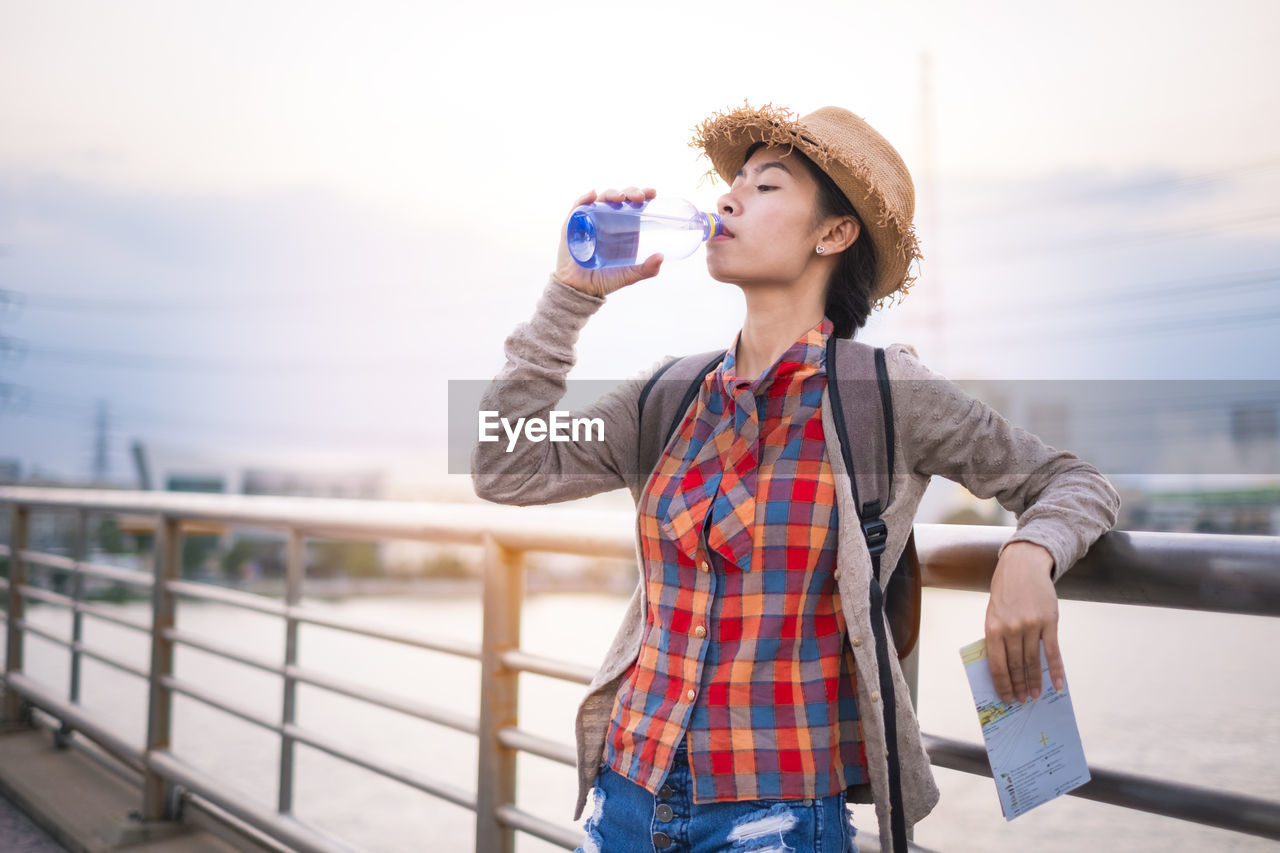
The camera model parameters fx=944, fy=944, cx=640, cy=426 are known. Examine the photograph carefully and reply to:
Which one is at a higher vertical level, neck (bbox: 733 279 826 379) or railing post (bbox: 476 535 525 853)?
neck (bbox: 733 279 826 379)

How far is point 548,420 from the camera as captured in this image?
1.32m

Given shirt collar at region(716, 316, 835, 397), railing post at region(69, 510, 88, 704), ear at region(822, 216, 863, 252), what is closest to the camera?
shirt collar at region(716, 316, 835, 397)

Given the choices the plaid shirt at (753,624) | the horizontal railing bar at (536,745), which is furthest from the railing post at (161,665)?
the plaid shirt at (753,624)

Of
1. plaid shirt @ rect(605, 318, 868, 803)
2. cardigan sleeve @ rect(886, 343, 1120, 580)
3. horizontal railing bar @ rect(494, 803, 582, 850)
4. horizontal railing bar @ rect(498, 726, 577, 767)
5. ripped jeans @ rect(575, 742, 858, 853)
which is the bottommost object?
horizontal railing bar @ rect(494, 803, 582, 850)

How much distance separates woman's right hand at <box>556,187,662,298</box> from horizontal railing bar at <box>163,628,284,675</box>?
1.70 meters

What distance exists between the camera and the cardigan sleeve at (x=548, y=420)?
4.27 ft

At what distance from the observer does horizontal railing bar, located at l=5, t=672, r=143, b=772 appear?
126 inches

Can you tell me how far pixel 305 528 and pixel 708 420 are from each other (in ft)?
5.38

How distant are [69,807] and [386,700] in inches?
69.4

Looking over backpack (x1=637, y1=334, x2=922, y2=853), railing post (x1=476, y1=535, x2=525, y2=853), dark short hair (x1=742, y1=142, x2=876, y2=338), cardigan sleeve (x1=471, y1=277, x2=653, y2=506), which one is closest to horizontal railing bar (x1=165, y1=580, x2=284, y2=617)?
railing post (x1=476, y1=535, x2=525, y2=853)

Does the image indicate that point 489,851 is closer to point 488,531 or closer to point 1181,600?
point 488,531

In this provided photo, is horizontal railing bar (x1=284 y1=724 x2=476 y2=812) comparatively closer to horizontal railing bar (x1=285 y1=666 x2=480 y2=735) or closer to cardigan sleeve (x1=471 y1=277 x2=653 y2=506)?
horizontal railing bar (x1=285 y1=666 x2=480 y2=735)

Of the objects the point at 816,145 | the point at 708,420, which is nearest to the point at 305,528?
the point at 708,420

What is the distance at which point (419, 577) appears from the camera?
45688 millimetres
